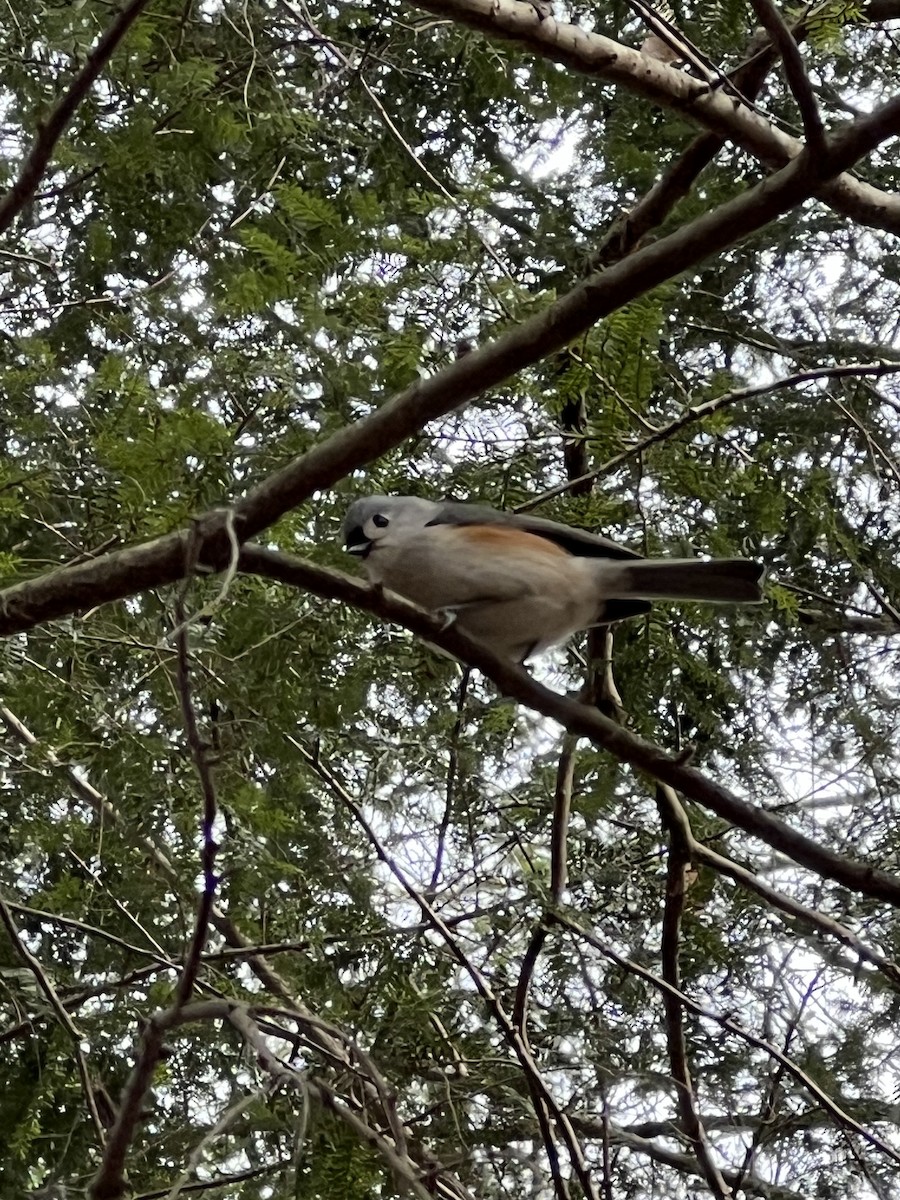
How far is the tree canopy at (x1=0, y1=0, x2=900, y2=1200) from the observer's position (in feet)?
8.41

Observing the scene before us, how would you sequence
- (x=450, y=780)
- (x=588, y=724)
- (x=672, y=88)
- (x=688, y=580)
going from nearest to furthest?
(x=588, y=724)
(x=672, y=88)
(x=688, y=580)
(x=450, y=780)

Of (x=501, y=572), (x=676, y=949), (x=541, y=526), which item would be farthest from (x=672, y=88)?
(x=676, y=949)

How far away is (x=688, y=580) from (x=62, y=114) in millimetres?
1481

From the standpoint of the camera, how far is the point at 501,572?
286 cm

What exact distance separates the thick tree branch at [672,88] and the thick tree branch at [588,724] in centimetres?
106

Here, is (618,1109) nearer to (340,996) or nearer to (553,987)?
(553,987)

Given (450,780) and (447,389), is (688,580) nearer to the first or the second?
(450,780)

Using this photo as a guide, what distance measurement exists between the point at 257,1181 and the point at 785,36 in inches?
93.1

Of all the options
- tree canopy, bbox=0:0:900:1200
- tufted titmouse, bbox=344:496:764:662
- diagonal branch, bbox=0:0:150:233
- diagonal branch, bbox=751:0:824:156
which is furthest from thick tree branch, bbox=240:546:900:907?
diagonal branch, bbox=751:0:824:156

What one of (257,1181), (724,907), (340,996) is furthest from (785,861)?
(257,1181)

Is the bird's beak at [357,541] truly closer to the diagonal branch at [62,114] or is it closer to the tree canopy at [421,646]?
the tree canopy at [421,646]

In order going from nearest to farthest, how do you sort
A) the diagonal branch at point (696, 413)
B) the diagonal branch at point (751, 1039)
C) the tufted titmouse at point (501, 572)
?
the diagonal branch at point (696, 413) → the diagonal branch at point (751, 1039) → the tufted titmouse at point (501, 572)

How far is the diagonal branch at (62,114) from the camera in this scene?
6.84 feet

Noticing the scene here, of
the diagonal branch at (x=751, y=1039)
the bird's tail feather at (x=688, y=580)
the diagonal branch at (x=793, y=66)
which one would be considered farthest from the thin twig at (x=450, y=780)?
the diagonal branch at (x=793, y=66)
